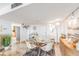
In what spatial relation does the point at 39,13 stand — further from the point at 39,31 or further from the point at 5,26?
the point at 5,26

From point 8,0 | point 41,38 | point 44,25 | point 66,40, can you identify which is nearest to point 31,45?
point 41,38

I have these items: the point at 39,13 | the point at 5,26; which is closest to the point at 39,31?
the point at 39,13

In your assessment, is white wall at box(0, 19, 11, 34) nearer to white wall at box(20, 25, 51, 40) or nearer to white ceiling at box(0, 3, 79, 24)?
white ceiling at box(0, 3, 79, 24)

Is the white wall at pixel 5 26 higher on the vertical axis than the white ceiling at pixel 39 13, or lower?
lower

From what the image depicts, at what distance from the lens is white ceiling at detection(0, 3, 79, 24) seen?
1.83 m

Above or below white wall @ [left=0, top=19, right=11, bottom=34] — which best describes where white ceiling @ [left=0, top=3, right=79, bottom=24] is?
above

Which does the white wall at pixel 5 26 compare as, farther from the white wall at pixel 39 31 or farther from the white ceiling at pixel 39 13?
the white wall at pixel 39 31

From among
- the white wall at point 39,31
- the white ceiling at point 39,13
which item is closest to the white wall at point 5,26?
the white ceiling at point 39,13

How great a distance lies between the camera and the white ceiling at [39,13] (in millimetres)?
1825

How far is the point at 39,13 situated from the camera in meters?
1.85

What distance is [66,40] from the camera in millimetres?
1828

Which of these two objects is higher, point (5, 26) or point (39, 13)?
point (39, 13)

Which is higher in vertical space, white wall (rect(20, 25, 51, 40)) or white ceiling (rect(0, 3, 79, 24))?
white ceiling (rect(0, 3, 79, 24))

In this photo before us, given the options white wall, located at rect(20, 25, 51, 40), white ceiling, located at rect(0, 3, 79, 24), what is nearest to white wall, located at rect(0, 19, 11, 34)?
white ceiling, located at rect(0, 3, 79, 24)
